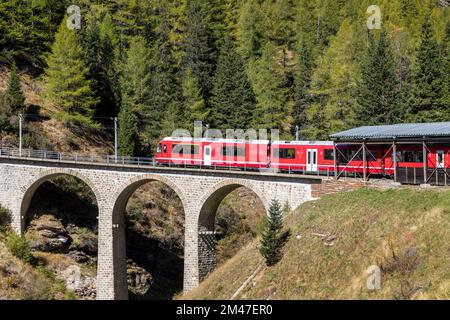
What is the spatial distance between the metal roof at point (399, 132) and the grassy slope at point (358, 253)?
3307 millimetres

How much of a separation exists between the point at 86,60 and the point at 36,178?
2397cm

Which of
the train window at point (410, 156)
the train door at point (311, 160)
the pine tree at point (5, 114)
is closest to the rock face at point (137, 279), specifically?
the pine tree at point (5, 114)

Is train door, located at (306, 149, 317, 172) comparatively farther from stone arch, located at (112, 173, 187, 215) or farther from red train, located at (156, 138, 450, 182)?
stone arch, located at (112, 173, 187, 215)

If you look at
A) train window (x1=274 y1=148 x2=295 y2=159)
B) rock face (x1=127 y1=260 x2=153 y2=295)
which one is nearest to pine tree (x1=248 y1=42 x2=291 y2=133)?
train window (x1=274 y1=148 x2=295 y2=159)

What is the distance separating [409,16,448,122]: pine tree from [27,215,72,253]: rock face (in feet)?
111

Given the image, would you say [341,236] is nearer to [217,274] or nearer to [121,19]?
[217,274]

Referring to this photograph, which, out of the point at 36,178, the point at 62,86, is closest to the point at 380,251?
the point at 36,178

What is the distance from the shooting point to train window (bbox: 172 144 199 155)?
152ft

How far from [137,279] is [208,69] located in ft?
118

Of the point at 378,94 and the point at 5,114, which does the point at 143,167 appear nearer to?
the point at 5,114

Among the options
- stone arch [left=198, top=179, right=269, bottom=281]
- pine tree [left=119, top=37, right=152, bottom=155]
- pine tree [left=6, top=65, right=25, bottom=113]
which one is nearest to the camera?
stone arch [left=198, top=179, right=269, bottom=281]

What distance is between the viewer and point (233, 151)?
44000mm

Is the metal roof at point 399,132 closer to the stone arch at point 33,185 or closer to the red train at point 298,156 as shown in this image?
the red train at point 298,156

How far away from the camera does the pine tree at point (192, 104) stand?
217 ft
